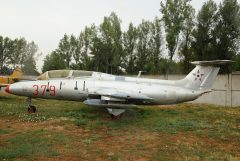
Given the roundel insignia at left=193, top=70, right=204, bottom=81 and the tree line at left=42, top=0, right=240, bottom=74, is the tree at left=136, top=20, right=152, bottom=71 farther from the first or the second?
the roundel insignia at left=193, top=70, right=204, bottom=81

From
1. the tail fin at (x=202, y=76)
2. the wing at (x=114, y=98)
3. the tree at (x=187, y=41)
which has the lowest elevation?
the wing at (x=114, y=98)

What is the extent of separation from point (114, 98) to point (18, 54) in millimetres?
69778

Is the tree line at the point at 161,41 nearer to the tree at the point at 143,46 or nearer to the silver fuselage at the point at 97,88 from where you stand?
the tree at the point at 143,46

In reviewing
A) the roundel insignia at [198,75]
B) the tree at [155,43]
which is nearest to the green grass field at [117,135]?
the roundel insignia at [198,75]

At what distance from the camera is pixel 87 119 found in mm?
13961

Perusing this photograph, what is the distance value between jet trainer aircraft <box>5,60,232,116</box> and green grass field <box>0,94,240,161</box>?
0.94m

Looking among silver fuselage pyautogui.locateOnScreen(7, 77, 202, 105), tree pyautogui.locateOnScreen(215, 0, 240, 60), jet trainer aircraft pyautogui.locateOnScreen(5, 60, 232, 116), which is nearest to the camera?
jet trainer aircraft pyautogui.locateOnScreen(5, 60, 232, 116)

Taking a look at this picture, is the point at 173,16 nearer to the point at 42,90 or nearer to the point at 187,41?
the point at 187,41

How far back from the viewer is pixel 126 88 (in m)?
14.7

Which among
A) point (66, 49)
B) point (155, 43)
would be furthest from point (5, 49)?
point (155, 43)

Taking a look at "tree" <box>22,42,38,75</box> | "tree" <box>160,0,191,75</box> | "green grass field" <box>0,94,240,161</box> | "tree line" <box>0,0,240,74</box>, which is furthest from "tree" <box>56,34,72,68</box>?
"green grass field" <box>0,94,240,161</box>

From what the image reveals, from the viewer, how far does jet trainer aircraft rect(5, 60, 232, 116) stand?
48.3 ft

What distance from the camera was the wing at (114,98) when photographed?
13.5 m

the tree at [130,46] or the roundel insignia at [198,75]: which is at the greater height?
the tree at [130,46]
